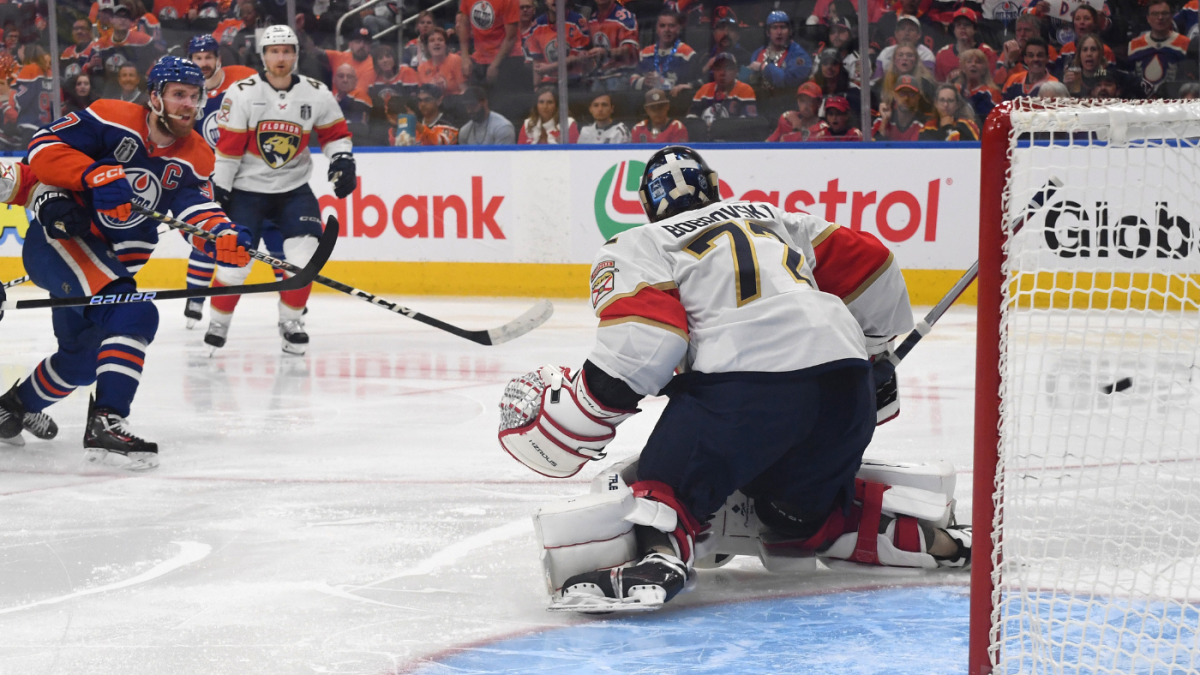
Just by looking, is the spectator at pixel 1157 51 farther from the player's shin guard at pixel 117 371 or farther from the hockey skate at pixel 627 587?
the hockey skate at pixel 627 587

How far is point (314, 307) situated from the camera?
6.92 meters

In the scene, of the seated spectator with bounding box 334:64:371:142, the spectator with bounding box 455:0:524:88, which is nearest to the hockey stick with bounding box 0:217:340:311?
the spectator with bounding box 455:0:524:88

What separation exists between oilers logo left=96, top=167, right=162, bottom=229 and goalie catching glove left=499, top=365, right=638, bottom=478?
5.58 ft

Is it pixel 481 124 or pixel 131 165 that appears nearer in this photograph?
pixel 131 165

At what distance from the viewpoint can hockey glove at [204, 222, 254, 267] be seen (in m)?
3.52

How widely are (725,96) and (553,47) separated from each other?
0.97m

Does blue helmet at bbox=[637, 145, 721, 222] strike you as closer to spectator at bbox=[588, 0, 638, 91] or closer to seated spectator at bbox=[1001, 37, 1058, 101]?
seated spectator at bbox=[1001, 37, 1058, 101]

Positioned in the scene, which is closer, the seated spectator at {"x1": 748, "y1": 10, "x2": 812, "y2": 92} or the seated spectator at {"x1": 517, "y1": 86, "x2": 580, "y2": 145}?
the seated spectator at {"x1": 748, "y1": 10, "x2": 812, "y2": 92}

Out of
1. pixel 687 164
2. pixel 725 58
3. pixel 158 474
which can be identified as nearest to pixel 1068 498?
pixel 687 164

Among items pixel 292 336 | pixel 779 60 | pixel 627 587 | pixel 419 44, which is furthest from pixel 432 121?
pixel 627 587

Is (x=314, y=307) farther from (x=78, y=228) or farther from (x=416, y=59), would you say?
(x=78, y=228)

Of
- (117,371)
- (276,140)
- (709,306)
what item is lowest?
(117,371)

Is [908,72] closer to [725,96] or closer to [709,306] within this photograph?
[725,96]

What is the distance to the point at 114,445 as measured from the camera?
330cm
